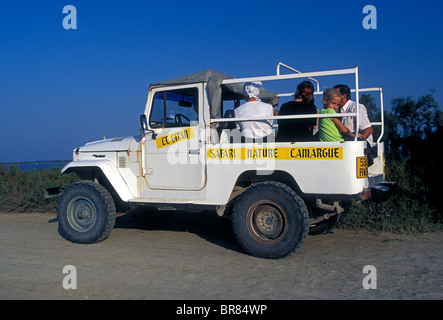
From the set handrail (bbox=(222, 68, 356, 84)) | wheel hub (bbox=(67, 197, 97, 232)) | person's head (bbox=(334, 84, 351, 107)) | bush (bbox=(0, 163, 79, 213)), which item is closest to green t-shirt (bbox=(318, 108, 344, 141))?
handrail (bbox=(222, 68, 356, 84))

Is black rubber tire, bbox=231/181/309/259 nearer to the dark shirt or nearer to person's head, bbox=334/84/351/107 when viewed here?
the dark shirt

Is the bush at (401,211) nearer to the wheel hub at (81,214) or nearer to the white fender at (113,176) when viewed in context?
the white fender at (113,176)

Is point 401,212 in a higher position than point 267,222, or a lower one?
lower

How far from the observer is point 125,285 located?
14.9 feet

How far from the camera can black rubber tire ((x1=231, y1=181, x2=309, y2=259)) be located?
5.36 metres

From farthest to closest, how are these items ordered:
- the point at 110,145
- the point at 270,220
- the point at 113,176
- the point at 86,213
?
1. the point at 110,145
2. the point at 86,213
3. the point at 113,176
4. the point at 270,220

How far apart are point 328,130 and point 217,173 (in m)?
1.60

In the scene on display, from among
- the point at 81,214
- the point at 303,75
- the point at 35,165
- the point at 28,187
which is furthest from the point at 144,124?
the point at 35,165

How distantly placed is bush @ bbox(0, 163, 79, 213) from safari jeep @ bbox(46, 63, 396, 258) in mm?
3882

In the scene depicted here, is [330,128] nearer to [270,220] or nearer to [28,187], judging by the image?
[270,220]

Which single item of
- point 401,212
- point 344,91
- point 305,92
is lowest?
point 401,212

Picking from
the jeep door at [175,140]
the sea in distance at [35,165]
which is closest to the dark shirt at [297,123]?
the jeep door at [175,140]

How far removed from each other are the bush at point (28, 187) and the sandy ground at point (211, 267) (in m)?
3.02

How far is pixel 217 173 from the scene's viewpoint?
5871 mm
